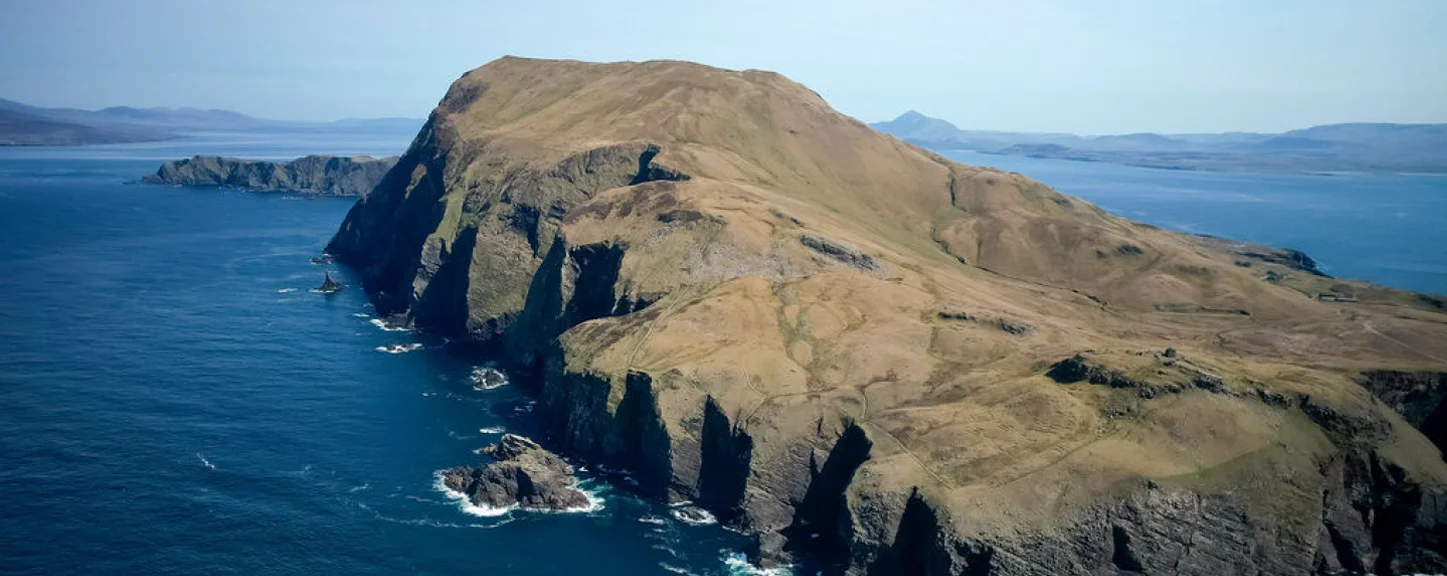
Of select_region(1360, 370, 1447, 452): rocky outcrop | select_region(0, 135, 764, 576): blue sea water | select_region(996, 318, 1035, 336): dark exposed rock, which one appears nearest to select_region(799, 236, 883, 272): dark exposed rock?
select_region(996, 318, 1035, 336): dark exposed rock

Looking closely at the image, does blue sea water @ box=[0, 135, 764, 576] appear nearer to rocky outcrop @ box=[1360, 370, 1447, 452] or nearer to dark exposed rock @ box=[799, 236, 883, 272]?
dark exposed rock @ box=[799, 236, 883, 272]

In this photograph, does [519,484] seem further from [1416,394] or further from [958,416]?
[1416,394]

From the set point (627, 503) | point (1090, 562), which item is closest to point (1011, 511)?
point (1090, 562)

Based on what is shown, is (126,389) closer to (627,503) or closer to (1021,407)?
(627,503)

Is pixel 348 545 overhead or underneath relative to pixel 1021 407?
underneath

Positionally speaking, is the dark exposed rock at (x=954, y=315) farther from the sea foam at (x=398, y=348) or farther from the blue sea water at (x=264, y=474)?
the sea foam at (x=398, y=348)

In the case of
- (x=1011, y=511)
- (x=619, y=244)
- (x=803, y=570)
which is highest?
(x=619, y=244)

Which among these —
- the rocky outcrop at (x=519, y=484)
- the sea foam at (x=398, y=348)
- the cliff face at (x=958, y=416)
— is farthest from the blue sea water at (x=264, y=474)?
the cliff face at (x=958, y=416)
